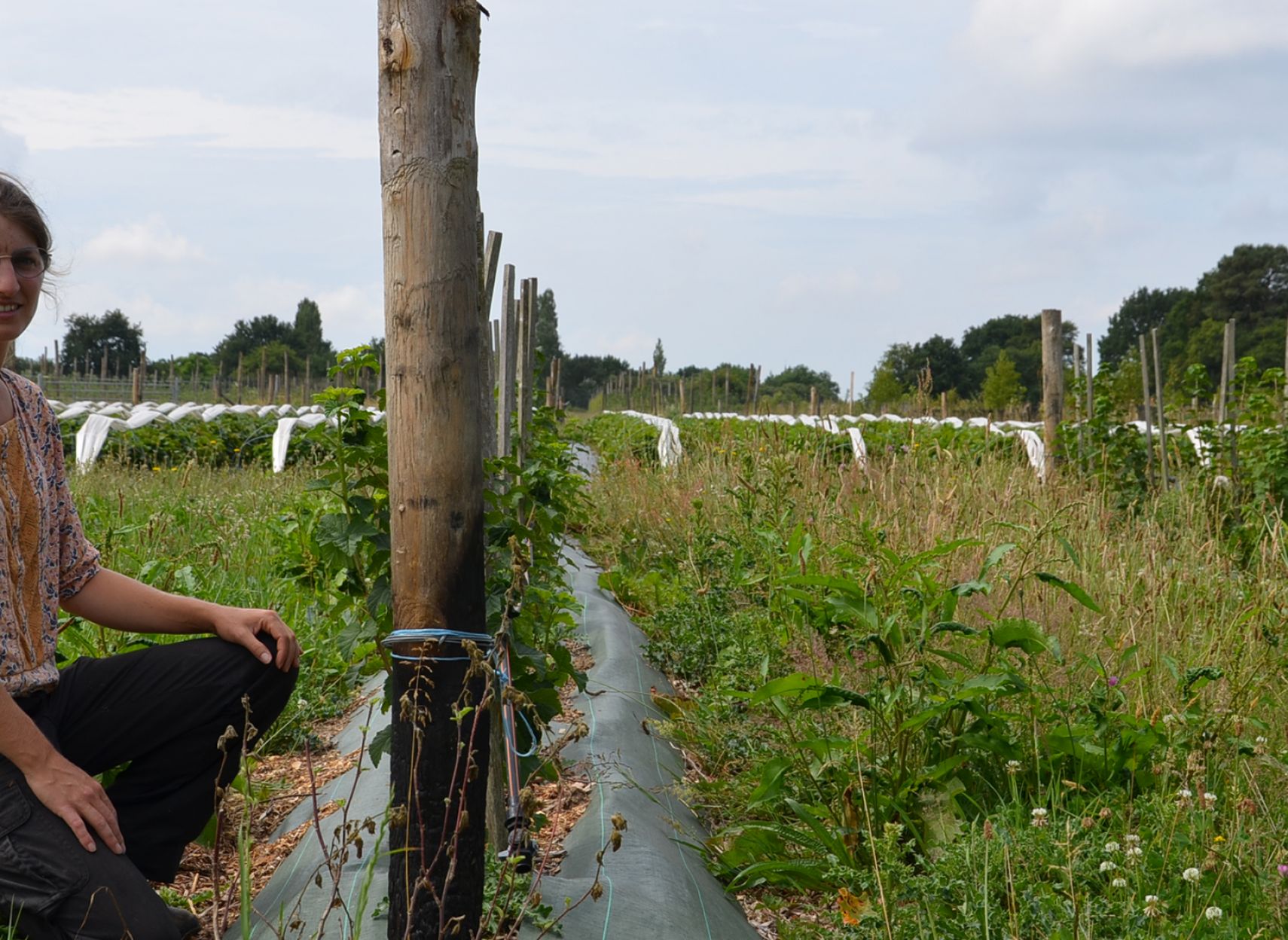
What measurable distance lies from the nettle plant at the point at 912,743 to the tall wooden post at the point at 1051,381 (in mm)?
6467

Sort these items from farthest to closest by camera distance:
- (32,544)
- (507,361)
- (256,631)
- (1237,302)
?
(1237,302) < (507,361) < (256,631) < (32,544)

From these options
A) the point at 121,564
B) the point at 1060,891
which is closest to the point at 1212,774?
the point at 1060,891

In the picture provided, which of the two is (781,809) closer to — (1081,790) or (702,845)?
(702,845)

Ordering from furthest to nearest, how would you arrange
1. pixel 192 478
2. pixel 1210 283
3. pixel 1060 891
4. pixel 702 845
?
pixel 1210 283 < pixel 192 478 < pixel 702 845 < pixel 1060 891

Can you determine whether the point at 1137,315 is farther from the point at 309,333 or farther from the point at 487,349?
the point at 487,349

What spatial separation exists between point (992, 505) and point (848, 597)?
2617 mm

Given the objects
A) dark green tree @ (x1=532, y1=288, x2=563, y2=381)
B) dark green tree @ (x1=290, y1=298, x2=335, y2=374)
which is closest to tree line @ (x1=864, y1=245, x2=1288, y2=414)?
dark green tree @ (x1=532, y1=288, x2=563, y2=381)

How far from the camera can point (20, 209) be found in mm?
2318

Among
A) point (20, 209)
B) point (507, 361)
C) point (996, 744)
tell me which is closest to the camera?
point (20, 209)

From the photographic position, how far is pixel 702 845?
3242 millimetres

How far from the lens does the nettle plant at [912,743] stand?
9.67 ft

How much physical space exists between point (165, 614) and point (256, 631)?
24cm

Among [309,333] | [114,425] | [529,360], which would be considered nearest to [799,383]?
[309,333]

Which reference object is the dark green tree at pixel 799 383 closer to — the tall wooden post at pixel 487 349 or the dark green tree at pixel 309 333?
the dark green tree at pixel 309 333
